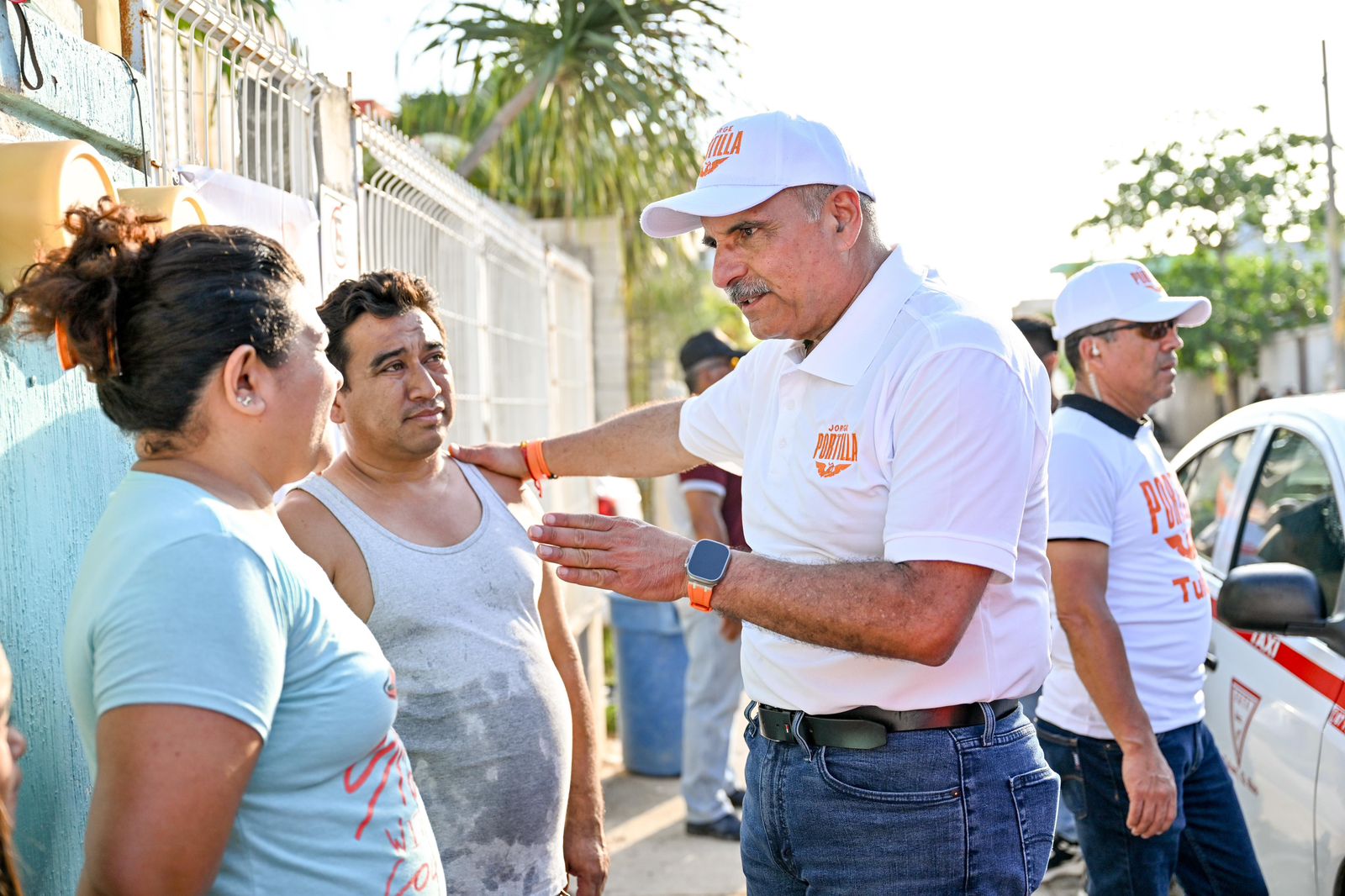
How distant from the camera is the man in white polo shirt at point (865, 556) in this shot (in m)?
2.12

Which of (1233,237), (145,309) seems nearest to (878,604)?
(145,309)

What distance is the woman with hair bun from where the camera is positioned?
4.65ft

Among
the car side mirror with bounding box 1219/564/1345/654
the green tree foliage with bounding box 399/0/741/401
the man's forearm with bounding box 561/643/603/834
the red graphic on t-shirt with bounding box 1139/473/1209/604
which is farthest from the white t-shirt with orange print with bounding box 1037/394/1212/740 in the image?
the green tree foliage with bounding box 399/0/741/401

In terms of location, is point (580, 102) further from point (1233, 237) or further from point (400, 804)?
point (1233, 237)

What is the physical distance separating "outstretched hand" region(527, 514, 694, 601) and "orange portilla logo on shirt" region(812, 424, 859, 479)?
31 cm

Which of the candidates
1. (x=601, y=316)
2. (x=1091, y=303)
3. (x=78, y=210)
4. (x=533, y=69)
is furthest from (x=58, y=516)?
(x=601, y=316)

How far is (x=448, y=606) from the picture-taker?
2432 millimetres

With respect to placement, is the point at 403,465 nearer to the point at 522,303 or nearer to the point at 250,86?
the point at 250,86

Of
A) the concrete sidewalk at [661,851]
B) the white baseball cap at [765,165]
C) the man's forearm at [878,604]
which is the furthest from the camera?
the concrete sidewalk at [661,851]

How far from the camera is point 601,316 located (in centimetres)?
998

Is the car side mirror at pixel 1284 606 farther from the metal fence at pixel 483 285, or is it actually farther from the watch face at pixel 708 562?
the metal fence at pixel 483 285

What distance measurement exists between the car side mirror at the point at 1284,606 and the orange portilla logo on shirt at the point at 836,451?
1403mm

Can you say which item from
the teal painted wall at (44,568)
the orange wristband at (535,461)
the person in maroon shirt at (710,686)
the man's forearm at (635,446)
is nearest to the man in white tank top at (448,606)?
the orange wristband at (535,461)

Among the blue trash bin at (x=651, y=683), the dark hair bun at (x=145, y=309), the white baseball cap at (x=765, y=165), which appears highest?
the white baseball cap at (x=765, y=165)
